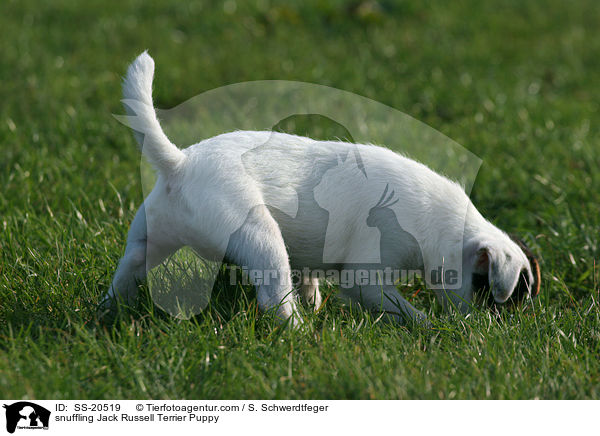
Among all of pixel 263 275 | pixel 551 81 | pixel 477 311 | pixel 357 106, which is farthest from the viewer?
pixel 551 81

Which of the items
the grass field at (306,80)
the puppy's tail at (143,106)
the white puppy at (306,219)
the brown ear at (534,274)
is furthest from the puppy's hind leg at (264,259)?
the brown ear at (534,274)

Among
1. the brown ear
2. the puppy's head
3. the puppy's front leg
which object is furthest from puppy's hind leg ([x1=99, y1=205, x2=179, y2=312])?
the brown ear

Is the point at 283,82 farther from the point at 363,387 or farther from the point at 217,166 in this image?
the point at 363,387

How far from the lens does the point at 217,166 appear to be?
9.85ft

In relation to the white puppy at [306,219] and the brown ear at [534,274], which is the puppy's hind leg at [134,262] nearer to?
the white puppy at [306,219]

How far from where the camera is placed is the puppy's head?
3.06 metres

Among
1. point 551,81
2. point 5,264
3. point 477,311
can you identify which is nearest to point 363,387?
point 477,311

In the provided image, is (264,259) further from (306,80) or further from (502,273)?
(306,80)

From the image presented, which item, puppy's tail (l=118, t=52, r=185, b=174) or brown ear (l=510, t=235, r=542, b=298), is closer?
puppy's tail (l=118, t=52, r=185, b=174)

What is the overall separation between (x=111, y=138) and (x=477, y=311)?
361 cm
